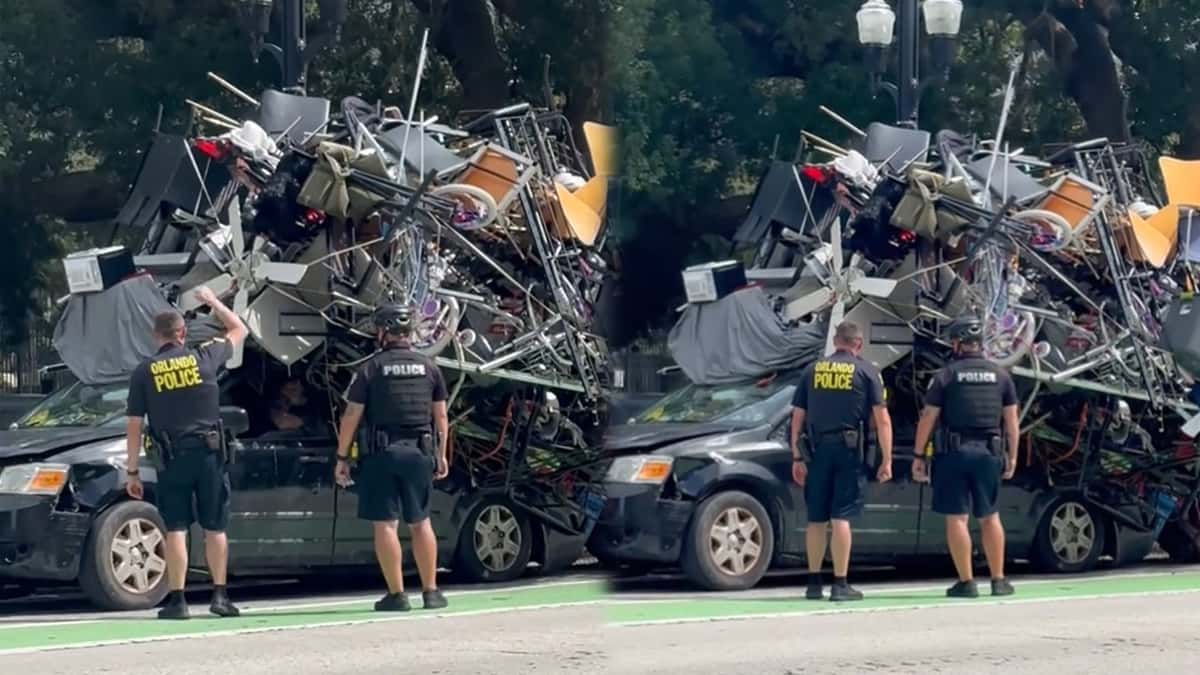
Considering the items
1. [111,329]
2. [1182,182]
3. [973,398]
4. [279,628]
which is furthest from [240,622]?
[1182,182]

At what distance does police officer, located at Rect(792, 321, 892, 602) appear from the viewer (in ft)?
40.8

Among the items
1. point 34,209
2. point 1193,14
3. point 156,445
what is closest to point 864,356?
point 156,445

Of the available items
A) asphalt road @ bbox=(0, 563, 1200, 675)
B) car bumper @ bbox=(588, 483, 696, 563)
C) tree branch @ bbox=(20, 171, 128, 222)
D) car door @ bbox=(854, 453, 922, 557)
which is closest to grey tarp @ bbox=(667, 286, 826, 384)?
car door @ bbox=(854, 453, 922, 557)

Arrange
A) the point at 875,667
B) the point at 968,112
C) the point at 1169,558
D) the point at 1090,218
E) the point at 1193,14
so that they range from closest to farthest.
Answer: the point at 875,667 → the point at 1090,218 → the point at 1169,558 → the point at 968,112 → the point at 1193,14

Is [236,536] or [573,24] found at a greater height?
[573,24]

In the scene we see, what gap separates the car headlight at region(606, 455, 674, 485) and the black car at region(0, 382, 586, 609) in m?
1.18

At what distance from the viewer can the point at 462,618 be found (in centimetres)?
1169

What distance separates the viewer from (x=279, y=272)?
13.2m

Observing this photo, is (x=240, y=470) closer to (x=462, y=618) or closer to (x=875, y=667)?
(x=462, y=618)

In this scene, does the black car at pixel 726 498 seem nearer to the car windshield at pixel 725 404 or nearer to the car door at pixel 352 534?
the car windshield at pixel 725 404

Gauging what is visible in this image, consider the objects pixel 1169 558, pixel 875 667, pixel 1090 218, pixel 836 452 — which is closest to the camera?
pixel 875 667

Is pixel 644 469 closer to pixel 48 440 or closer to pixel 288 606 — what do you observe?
pixel 288 606

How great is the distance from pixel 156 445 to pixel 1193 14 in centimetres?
1679

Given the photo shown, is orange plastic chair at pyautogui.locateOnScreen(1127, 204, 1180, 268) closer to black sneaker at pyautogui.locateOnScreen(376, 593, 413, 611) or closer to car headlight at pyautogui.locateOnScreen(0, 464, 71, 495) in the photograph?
black sneaker at pyautogui.locateOnScreen(376, 593, 413, 611)
